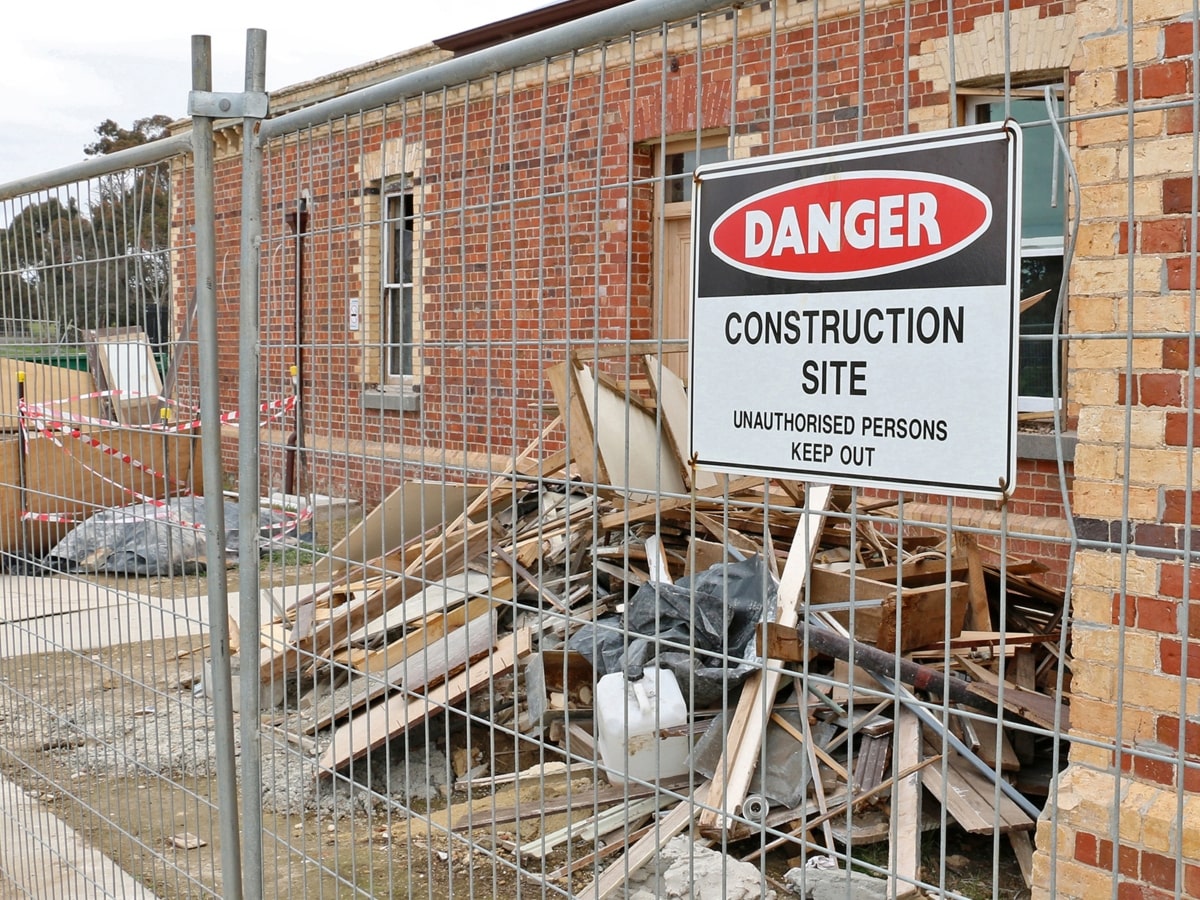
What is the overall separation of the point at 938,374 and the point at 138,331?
2.68 meters

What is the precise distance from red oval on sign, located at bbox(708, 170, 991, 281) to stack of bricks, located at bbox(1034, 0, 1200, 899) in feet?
1.15

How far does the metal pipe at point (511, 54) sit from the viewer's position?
212 cm

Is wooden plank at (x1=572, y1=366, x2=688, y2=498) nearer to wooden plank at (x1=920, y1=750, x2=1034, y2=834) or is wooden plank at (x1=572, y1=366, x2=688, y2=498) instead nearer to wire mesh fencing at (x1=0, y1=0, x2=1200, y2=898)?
wire mesh fencing at (x1=0, y1=0, x2=1200, y2=898)

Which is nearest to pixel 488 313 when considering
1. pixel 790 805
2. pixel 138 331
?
pixel 138 331

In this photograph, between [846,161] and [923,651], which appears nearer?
[846,161]

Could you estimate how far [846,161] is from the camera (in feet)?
6.01

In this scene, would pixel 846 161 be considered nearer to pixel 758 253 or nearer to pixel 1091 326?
pixel 758 253

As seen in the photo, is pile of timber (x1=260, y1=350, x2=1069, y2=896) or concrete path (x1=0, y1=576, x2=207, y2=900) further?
concrete path (x1=0, y1=576, x2=207, y2=900)

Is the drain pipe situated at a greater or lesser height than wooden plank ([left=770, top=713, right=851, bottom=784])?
greater

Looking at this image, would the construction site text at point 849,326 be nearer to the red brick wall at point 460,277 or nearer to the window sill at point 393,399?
the red brick wall at point 460,277

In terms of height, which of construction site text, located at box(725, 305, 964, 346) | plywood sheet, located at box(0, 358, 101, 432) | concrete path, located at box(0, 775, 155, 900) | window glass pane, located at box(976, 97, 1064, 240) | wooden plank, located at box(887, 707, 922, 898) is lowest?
concrete path, located at box(0, 775, 155, 900)

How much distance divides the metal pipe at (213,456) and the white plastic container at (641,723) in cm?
117

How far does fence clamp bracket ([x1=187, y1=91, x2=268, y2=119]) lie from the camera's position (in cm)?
309

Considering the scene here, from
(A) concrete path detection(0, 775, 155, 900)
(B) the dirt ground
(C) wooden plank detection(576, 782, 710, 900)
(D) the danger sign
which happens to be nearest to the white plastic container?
(C) wooden plank detection(576, 782, 710, 900)
